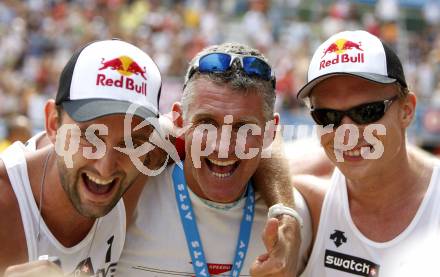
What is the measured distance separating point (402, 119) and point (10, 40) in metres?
12.0

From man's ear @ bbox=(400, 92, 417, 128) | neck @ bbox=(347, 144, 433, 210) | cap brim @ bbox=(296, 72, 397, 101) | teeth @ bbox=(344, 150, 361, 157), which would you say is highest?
cap brim @ bbox=(296, 72, 397, 101)

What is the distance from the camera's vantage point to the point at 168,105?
43.4 feet

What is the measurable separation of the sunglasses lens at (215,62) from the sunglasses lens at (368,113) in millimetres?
682

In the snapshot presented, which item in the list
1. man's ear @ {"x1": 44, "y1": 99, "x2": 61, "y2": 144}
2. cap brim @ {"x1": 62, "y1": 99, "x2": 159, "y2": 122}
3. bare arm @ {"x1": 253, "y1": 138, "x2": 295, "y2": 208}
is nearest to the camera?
cap brim @ {"x1": 62, "y1": 99, "x2": 159, "y2": 122}

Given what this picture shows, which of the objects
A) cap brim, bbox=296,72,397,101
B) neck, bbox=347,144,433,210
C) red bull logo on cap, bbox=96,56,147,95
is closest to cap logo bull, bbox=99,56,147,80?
red bull logo on cap, bbox=96,56,147,95

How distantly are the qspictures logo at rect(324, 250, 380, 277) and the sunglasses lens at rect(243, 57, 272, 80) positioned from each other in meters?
1.02

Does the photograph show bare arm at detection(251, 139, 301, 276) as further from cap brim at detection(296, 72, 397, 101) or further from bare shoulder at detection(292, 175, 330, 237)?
cap brim at detection(296, 72, 397, 101)

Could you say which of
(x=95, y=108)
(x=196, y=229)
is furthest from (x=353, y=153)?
(x=95, y=108)

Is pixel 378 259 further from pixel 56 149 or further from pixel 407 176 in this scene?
pixel 56 149

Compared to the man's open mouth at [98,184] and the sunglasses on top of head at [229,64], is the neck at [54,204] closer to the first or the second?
the man's open mouth at [98,184]

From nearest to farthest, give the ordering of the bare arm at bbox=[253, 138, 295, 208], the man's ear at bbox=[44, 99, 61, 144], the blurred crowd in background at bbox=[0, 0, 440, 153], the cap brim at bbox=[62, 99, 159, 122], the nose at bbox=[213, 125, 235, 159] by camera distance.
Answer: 1. the cap brim at bbox=[62, 99, 159, 122]
2. the man's ear at bbox=[44, 99, 61, 144]
3. the nose at bbox=[213, 125, 235, 159]
4. the bare arm at bbox=[253, 138, 295, 208]
5. the blurred crowd in background at bbox=[0, 0, 440, 153]

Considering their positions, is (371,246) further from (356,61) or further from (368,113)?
(356,61)

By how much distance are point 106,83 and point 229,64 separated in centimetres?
71

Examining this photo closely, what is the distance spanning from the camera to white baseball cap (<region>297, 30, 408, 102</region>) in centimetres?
368
